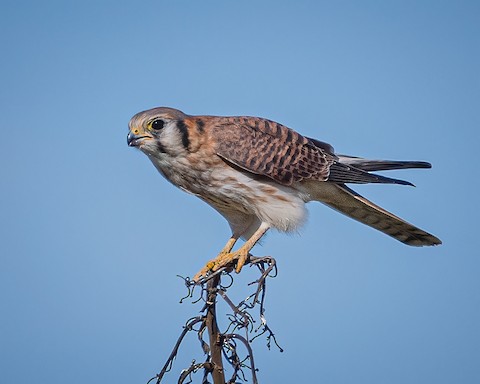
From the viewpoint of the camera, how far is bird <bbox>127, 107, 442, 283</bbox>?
128 inches

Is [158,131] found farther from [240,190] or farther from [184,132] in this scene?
[240,190]

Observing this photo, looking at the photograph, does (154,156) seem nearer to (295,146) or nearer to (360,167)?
(295,146)

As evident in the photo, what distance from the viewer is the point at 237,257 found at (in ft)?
10.5

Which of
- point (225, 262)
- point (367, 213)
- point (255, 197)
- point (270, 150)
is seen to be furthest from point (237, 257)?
point (367, 213)

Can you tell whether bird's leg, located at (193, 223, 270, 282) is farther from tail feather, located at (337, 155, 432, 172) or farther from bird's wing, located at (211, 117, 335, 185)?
tail feather, located at (337, 155, 432, 172)

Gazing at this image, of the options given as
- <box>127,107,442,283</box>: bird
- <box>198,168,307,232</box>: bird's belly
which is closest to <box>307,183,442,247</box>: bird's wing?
<box>127,107,442,283</box>: bird

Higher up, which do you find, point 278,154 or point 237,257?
point 278,154

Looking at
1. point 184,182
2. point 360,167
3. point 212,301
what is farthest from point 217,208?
point 212,301

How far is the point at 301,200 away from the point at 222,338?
4.53 ft

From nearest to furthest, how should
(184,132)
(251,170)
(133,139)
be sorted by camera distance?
(133,139) → (184,132) → (251,170)

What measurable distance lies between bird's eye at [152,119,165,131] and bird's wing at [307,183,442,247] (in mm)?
866

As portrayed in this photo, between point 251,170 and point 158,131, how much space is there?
1.62ft

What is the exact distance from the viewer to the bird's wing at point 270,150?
3.38 meters

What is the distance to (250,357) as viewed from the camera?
7.01 feet
